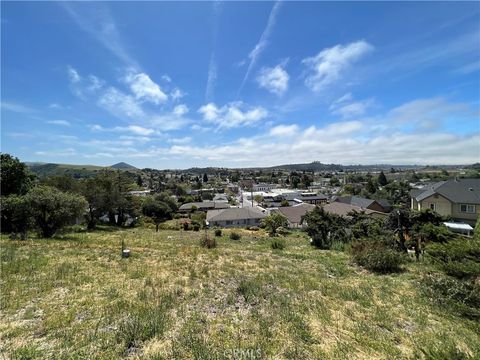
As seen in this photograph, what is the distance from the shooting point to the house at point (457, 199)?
3012 cm

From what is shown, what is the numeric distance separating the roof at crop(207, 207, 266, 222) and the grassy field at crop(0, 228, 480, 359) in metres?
34.7

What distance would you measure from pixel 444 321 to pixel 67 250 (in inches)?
604

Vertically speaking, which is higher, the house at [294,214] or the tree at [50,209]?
the tree at [50,209]

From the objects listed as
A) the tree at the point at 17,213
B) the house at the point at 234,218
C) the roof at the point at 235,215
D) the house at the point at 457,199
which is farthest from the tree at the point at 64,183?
the house at the point at 457,199

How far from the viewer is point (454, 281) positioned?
24.2 feet

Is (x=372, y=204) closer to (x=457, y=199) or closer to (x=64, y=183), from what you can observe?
(x=457, y=199)

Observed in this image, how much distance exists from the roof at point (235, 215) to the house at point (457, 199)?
26.0m

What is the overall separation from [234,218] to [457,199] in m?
A: 32.2

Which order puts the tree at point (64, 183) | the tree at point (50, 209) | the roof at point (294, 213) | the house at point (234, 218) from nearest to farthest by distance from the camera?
the tree at point (50, 209) < the tree at point (64, 183) < the roof at point (294, 213) < the house at point (234, 218)

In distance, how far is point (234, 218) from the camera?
45656 mm

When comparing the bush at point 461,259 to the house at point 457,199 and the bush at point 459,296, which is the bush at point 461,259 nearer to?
the bush at point 459,296

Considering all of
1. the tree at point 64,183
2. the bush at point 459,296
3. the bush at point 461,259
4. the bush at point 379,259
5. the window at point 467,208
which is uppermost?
the tree at point 64,183

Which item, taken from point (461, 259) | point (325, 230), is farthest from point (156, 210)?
point (461, 259)

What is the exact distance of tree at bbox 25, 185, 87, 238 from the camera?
17141 mm
